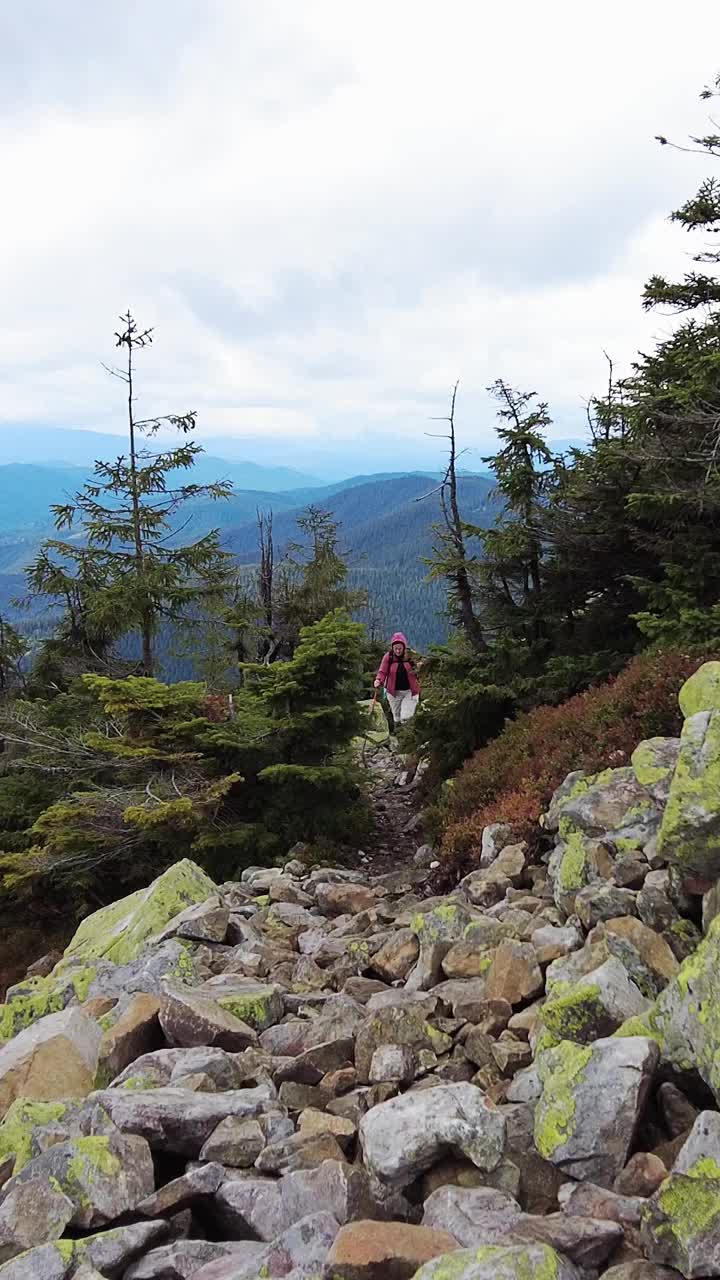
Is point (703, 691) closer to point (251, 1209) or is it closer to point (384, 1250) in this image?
point (384, 1250)

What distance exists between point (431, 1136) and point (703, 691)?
4398mm

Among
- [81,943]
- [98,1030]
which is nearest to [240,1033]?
[98,1030]

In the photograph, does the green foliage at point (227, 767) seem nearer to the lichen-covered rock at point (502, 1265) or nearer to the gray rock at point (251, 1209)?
the gray rock at point (251, 1209)

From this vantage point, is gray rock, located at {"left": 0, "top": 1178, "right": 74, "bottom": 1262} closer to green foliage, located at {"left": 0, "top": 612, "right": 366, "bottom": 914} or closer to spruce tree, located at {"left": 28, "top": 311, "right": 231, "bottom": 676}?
green foliage, located at {"left": 0, "top": 612, "right": 366, "bottom": 914}

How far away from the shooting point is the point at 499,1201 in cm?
355

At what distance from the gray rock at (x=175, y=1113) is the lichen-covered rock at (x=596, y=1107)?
186cm

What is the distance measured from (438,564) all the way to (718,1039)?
10789 mm

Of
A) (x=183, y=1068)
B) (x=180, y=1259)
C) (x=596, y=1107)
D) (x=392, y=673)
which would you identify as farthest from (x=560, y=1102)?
(x=392, y=673)

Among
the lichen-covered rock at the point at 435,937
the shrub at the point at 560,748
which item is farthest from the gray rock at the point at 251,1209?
the shrub at the point at 560,748

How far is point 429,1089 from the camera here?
13.9 feet

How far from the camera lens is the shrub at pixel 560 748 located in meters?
8.56

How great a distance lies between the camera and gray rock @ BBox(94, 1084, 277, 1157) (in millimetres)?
4449

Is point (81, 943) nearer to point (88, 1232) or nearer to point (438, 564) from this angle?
point (88, 1232)

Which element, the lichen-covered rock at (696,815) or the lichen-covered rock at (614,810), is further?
the lichen-covered rock at (614,810)
